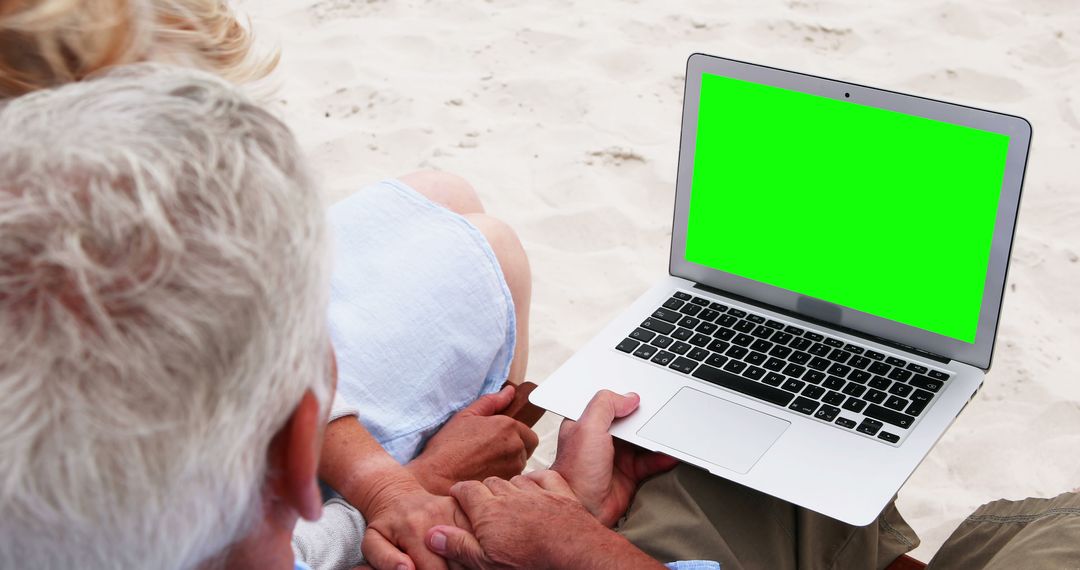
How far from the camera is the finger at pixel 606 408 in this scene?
1.42 m

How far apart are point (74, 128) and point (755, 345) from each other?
1.10 m

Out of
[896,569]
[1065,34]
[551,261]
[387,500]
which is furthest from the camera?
[1065,34]

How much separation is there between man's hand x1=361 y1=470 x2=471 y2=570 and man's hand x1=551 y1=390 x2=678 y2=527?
0.16 meters

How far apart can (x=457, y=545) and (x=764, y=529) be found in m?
0.40

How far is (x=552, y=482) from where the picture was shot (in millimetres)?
1354

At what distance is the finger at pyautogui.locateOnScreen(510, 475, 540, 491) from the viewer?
4.33ft

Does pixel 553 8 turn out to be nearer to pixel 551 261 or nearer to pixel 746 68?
pixel 551 261

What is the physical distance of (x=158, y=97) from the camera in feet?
2.38

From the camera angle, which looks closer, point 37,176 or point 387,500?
point 37,176

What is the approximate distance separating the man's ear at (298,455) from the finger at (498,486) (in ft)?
1.74

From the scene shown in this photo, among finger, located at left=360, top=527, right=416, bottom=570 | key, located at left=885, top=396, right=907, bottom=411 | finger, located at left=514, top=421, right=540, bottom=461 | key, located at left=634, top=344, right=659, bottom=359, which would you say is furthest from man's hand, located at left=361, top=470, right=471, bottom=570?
key, located at left=885, top=396, right=907, bottom=411

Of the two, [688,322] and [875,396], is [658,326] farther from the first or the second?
[875,396]

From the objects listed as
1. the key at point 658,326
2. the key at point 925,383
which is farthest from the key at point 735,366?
the key at point 925,383

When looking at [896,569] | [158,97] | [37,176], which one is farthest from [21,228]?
[896,569]
